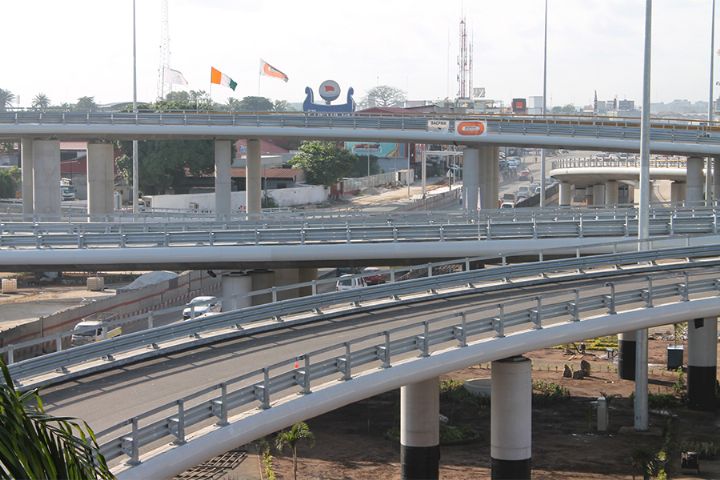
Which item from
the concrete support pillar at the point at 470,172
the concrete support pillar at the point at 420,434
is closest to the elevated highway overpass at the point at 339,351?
the concrete support pillar at the point at 420,434

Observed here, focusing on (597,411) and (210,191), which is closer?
(597,411)

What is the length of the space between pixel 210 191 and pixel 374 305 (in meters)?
83.8

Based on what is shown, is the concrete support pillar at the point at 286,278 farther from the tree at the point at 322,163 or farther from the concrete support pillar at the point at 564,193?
the tree at the point at 322,163

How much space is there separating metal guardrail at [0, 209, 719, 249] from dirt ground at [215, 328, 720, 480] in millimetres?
5744

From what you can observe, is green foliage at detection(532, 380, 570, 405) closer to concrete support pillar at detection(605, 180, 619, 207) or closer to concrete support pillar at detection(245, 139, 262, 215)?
concrete support pillar at detection(245, 139, 262, 215)

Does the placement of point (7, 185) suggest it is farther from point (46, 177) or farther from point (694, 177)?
point (694, 177)

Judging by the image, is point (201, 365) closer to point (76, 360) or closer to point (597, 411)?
point (76, 360)

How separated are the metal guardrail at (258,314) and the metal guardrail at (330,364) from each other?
2.37 m

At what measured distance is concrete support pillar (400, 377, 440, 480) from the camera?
30.6 m

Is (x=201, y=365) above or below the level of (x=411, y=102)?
below

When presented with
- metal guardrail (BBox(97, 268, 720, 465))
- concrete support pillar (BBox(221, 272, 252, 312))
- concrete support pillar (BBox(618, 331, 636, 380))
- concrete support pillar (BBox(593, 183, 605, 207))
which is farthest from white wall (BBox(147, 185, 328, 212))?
metal guardrail (BBox(97, 268, 720, 465))

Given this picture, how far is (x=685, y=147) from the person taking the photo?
60.4m

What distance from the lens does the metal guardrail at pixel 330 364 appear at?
19.2 meters

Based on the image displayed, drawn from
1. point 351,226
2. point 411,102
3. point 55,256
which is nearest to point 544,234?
point 351,226
